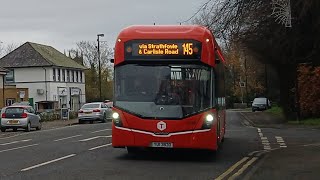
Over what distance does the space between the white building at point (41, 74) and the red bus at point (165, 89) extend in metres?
56.8

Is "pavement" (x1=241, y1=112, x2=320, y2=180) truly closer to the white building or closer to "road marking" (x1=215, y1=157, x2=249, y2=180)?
"road marking" (x1=215, y1=157, x2=249, y2=180)

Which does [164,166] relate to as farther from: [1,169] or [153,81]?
[1,169]

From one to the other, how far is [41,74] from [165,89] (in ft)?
205

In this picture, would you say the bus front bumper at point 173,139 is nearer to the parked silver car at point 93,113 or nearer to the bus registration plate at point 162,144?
the bus registration plate at point 162,144

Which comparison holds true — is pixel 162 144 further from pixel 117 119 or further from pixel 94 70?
pixel 94 70

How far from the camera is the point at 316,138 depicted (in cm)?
2330

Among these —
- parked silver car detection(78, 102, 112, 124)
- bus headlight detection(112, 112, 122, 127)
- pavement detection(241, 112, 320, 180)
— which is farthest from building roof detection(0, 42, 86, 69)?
bus headlight detection(112, 112, 122, 127)

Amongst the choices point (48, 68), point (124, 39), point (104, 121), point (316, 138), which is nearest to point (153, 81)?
point (124, 39)

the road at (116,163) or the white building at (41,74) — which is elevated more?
the white building at (41,74)

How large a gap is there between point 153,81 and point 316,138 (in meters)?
11.4

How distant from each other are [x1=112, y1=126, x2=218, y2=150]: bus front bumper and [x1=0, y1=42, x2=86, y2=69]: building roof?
202 feet

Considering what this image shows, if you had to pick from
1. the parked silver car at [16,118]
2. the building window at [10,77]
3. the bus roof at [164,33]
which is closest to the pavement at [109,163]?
the bus roof at [164,33]

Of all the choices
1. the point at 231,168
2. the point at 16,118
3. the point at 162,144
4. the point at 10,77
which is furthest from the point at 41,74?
the point at 231,168

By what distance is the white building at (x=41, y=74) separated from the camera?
74375mm
